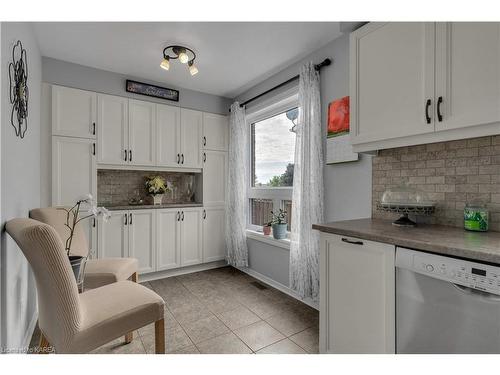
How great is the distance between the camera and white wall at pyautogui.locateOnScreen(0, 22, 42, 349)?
1.30m

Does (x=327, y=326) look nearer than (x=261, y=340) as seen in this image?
Yes

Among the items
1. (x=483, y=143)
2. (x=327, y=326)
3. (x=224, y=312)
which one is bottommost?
(x=224, y=312)

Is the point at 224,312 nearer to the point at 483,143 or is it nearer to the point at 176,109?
the point at 483,143

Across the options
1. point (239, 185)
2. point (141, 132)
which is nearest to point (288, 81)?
point (239, 185)

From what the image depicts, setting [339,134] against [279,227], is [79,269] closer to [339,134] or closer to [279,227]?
[279,227]

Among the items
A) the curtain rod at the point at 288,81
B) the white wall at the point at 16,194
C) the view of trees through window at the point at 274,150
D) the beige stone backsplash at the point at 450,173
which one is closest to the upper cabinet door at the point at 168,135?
the curtain rod at the point at 288,81

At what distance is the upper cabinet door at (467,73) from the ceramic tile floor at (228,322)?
5.63 ft

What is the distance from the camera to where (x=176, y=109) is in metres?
3.35

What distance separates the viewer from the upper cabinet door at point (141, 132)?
10.0 feet

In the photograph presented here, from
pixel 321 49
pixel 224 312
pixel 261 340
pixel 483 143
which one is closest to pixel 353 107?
pixel 483 143

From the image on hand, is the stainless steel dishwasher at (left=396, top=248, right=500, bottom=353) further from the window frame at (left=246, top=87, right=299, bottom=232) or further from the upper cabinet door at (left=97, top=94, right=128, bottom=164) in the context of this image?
the upper cabinet door at (left=97, top=94, right=128, bottom=164)

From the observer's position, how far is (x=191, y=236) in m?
3.44

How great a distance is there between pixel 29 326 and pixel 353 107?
287 cm

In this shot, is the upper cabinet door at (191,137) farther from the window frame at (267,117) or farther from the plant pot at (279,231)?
the plant pot at (279,231)
